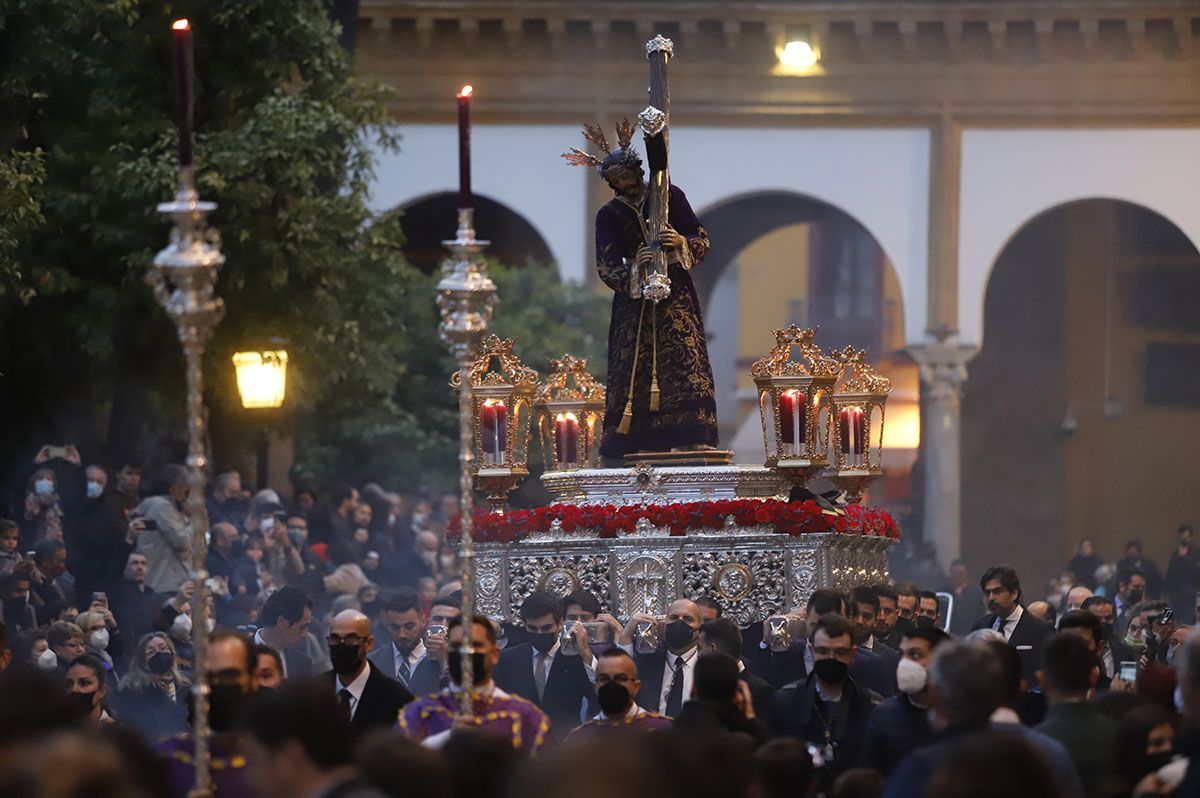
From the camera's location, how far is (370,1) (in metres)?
30.0

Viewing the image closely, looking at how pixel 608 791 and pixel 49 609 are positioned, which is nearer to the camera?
pixel 608 791

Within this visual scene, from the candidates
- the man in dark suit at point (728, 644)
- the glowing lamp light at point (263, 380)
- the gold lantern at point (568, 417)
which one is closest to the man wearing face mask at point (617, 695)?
the man in dark suit at point (728, 644)

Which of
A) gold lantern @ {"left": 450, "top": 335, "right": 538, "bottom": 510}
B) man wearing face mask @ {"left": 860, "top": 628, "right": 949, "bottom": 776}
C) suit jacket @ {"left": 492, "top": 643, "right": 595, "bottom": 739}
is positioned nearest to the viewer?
man wearing face mask @ {"left": 860, "top": 628, "right": 949, "bottom": 776}

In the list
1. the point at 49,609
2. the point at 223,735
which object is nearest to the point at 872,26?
the point at 49,609

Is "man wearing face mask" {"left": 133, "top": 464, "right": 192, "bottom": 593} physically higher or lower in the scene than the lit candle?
lower

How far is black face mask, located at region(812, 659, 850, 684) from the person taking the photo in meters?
10.1

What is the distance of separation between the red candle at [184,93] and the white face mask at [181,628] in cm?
674

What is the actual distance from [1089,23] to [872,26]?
258 cm

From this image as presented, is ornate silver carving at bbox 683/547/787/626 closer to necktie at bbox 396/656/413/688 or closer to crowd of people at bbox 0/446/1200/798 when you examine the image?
crowd of people at bbox 0/446/1200/798

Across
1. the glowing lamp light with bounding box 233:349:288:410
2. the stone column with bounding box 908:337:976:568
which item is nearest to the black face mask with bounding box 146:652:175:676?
the glowing lamp light with bounding box 233:349:288:410

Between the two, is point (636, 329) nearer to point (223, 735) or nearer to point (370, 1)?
point (223, 735)

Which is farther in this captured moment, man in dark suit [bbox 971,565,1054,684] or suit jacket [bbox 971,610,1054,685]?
man in dark suit [bbox 971,565,1054,684]

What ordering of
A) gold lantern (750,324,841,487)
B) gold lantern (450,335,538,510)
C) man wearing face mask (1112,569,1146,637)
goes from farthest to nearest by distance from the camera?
man wearing face mask (1112,569,1146,637), gold lantern (450,335,538,510), gold lantern (750,324,841,487)

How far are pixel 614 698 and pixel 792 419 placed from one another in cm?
561
